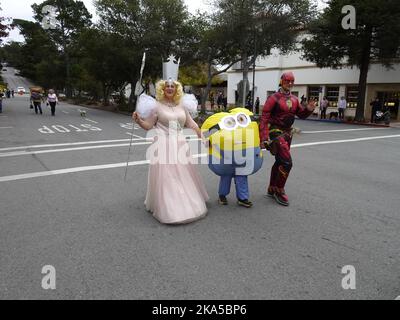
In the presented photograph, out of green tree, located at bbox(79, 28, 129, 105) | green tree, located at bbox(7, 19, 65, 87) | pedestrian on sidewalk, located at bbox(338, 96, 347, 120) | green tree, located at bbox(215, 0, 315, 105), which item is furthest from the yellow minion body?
green tree, located at bbox(7, 19, 65, 87)

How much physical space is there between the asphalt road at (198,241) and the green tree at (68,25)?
47114 millimetres

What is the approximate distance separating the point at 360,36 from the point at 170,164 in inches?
797

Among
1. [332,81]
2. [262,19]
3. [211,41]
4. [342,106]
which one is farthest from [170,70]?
[332,81]

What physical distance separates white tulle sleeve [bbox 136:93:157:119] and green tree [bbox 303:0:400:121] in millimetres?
16800

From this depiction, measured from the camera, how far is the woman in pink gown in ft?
14.0

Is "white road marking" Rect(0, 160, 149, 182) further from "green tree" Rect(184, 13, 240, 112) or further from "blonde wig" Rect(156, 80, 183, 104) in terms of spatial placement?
"green tree" Rect(184, 13, 240, 112)

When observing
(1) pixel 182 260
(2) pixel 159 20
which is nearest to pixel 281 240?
(1) pixel 182 260

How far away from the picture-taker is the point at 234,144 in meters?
4.59

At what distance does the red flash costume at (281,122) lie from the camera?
4.96m

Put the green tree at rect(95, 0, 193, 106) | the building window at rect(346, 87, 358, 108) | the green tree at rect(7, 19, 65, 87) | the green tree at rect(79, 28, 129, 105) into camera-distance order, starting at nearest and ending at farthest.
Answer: the green tree at rect(95, 0, 193, 106) < the green tree at rect(79, 28, 129, 105) < the building window at rect(346, 87, 358, 108) < the green tree at rect(7, 19, 65, 87)

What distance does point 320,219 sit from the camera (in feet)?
14.9

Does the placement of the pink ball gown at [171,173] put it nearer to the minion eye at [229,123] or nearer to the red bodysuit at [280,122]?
the minion eye at [229,123]

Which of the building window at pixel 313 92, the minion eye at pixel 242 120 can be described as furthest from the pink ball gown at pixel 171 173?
the building window at pixel 313 92

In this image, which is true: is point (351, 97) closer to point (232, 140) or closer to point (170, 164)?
point (232, 140)
